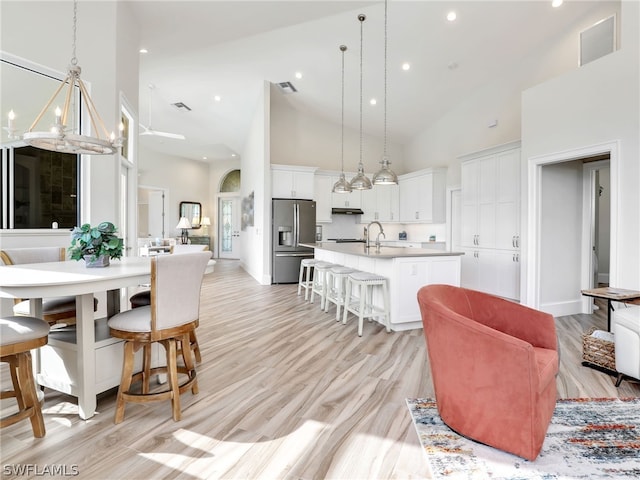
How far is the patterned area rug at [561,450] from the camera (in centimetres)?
162

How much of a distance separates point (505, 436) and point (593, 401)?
1.06 m

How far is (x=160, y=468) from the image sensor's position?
5.48 ft

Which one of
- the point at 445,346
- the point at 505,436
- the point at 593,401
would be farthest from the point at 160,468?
the point at 593,401

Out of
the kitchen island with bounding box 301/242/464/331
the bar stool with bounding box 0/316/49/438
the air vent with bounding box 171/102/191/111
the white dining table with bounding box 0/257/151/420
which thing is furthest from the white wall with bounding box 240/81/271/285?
the bar stool with bounding box 0/316/49/438

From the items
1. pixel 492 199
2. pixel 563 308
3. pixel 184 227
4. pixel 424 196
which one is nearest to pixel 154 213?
pixel 184 227

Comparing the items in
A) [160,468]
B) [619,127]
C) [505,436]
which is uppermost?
[619,127]

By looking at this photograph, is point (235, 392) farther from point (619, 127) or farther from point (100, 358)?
point (619, 127)

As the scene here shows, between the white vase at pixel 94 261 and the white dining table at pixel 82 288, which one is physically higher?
the white vase at pixel 94 261

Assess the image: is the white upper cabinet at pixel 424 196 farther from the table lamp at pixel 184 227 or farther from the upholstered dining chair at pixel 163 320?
the table lamp at pixel 184 227

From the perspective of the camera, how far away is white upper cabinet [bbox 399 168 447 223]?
7.30 metres

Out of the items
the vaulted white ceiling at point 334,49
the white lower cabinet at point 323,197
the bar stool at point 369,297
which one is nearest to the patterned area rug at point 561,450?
the bar stool at point 369,297

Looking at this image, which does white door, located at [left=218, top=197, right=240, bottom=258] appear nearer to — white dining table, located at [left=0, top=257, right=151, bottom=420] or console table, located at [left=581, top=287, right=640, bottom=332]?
white dining table, located at [left=0, top=257, right=151, bottom=420]

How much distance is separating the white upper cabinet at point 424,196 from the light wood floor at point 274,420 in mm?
4059

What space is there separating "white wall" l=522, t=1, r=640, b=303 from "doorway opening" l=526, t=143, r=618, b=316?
0.47m
